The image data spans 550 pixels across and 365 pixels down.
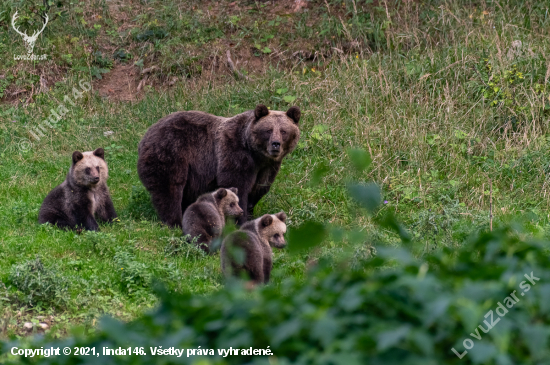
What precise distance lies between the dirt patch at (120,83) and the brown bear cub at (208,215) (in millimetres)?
6221

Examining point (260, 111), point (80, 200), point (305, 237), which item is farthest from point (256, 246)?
point (305, 237)

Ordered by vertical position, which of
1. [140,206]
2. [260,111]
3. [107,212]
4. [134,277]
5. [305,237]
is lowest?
[140,206]

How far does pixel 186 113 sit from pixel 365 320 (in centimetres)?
682

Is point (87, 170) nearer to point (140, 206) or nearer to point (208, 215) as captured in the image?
point (140, 206)

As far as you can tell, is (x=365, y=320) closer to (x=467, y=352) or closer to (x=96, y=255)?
(x=467, y=352)

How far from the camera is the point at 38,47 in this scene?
14.0 metres

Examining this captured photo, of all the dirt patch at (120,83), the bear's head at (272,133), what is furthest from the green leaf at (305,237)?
the dirt patch at (120,83)

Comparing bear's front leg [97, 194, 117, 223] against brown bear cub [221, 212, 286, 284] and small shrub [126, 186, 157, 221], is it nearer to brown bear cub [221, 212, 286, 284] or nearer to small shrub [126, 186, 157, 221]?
small shrub [126, 186, 157, 221]

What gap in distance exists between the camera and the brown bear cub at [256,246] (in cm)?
578

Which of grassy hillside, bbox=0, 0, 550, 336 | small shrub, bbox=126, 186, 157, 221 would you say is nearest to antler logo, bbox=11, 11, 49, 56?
grassy hillside, bbox=0, 0, 550, 336

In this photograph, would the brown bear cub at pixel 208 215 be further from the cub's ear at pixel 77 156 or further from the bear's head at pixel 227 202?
the cub's ear at pixel 77 156

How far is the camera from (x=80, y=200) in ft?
26.3

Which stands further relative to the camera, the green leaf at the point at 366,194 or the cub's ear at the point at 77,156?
the cub's ear at the point at 77,156

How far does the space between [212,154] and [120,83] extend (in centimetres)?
619
